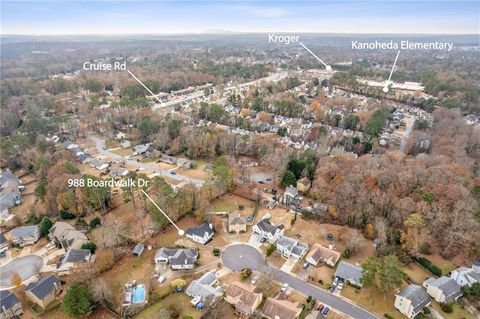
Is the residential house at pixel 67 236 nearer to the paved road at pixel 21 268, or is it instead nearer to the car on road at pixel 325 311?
the paved road at pixel 21 268

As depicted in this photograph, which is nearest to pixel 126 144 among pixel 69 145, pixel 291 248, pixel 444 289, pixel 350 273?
pixel 69 145

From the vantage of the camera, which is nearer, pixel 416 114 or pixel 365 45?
pixel 365 45

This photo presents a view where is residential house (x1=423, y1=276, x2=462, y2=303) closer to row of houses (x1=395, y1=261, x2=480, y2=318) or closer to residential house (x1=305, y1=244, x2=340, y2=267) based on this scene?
row of houses (x1=395, y1=261, x2=480, y2=318)

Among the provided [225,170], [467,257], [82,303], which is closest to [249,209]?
[225,170]

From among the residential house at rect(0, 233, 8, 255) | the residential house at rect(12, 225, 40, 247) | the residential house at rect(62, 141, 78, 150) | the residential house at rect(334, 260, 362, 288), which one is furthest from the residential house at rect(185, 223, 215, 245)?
the residential house at rect(62, 141, 78, 150)

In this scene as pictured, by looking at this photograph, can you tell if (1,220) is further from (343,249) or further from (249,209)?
(343,249)

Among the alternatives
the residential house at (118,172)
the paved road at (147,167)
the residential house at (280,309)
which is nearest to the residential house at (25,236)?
the residential house at (118,172)

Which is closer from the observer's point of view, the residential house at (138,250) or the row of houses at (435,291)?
the row of houses at (435,291)
